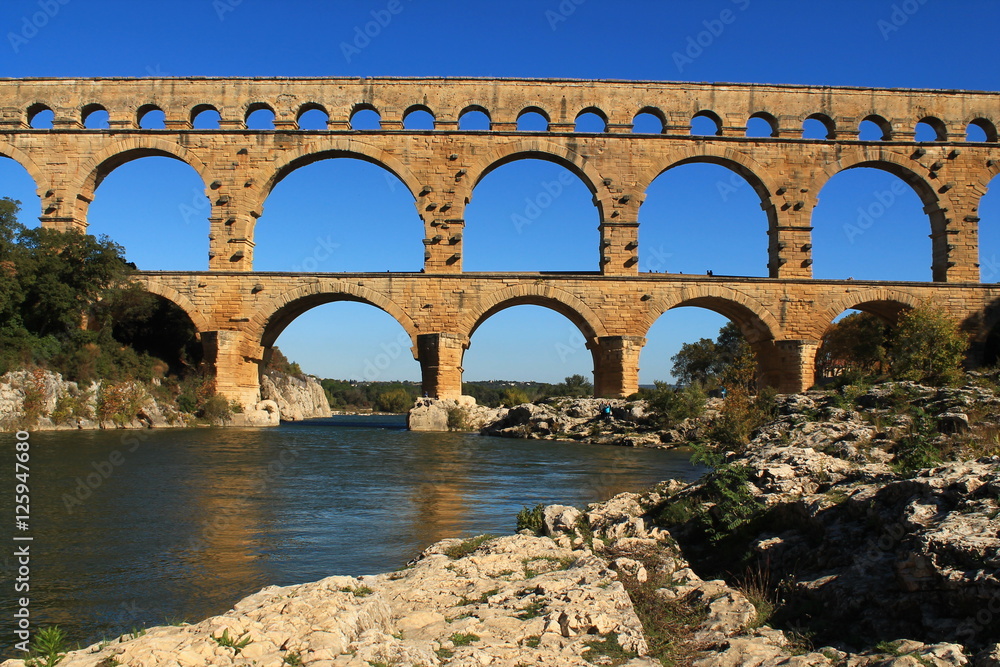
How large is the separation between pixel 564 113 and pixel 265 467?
15.4 m

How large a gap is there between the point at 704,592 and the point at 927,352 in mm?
11967

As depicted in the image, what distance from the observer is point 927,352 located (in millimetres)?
13828

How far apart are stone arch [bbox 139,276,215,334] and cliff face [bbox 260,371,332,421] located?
13666 mm

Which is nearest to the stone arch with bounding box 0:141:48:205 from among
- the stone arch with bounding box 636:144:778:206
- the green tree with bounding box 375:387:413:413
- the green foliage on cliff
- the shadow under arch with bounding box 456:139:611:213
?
the green foliage on cliff

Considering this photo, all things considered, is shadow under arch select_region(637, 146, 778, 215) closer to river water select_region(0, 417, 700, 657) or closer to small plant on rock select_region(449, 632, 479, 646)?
river water select_region(0, 417, 700, 657)

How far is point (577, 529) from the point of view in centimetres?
551

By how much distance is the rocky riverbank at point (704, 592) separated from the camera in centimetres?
304

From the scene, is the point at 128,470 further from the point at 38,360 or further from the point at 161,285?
the point at 161,285

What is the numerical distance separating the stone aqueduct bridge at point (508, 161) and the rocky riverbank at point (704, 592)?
52.5ft

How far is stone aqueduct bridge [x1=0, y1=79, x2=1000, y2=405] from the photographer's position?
2141 cm

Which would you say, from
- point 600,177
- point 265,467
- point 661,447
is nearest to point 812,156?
point 600,177

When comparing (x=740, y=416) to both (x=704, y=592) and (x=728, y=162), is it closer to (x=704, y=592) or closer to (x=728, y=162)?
(x=704, y=592)

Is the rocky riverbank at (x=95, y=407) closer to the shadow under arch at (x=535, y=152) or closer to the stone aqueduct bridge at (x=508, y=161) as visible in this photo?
the stone aqueduct bridge at (x=508, y=161)

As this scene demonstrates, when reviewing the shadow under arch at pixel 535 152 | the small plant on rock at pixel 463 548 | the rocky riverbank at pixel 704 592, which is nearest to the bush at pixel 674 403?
the shadow under arch at pixel 535 152
